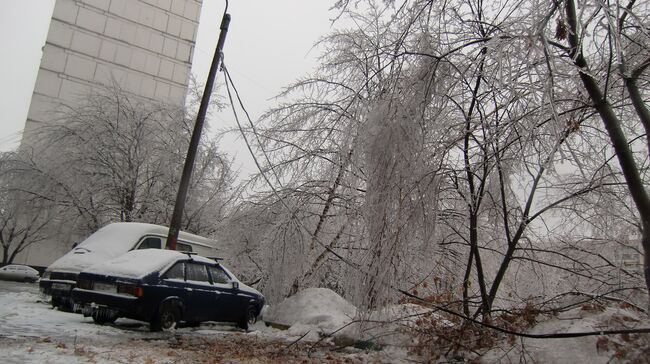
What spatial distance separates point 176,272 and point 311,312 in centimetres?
282

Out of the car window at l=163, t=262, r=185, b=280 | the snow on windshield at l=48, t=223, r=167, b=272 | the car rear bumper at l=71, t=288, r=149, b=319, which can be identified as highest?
the snow on windshield at l=48, t=223, r=167, b=272

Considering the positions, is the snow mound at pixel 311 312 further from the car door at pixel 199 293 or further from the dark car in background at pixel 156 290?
the car door at pixel 199 293

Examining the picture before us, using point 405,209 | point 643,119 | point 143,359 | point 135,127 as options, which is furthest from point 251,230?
point 135,127

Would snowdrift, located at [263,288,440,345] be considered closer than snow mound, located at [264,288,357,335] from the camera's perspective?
Yes

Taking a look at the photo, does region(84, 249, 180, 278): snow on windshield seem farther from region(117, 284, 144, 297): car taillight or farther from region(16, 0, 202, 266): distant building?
region(16, 0, 202, 266): distant building

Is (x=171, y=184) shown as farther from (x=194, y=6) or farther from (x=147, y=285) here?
(x=194, y=6)

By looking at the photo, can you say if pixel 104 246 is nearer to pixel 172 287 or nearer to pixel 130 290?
pixel 172 287

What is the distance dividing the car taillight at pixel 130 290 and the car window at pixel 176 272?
605mm

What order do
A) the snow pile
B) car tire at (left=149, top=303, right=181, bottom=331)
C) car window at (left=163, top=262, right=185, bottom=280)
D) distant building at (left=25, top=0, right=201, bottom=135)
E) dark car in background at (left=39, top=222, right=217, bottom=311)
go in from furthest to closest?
distant building at (left=25, top=0, right=201, bottom=135)
dark car in background at (left=39, top=222, right=217, bottom=311)
car window at (left=163, top=262, right=185, bottom=280)
car tire at (left=149, top=303, right=181, bottom=331)
the snow pile

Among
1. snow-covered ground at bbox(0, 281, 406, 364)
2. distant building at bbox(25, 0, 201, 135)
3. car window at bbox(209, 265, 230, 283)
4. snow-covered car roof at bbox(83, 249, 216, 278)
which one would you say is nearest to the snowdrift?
snow-covered ground at bbox(0, 281, 406, 364)

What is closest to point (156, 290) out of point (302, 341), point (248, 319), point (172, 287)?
point (172, 287)

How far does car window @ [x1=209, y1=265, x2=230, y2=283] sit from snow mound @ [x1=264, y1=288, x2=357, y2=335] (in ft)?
4.94

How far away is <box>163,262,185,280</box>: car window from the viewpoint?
28.7ft

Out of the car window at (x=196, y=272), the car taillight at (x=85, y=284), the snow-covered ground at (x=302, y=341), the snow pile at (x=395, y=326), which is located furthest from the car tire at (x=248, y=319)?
the snow pile at (x=395, y=326)
